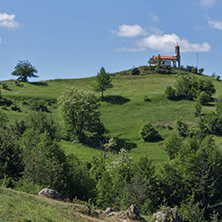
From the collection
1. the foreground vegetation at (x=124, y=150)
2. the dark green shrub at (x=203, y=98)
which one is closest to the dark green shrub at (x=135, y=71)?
the foreground vegetation at (x=124, y=150)

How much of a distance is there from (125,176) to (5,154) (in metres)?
18.1

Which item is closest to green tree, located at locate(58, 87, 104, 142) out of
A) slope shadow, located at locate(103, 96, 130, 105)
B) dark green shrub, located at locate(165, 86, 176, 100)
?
slope shadow, located at locate(103, 96, 130, 105)

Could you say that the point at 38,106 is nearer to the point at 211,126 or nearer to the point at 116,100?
the point at 116,100

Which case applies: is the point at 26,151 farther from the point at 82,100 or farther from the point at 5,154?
the point at 82,100

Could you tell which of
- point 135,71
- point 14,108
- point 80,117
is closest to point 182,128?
point 80,117

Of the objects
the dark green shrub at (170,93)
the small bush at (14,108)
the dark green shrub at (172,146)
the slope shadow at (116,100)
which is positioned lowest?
the dark green shrub at (172,146)

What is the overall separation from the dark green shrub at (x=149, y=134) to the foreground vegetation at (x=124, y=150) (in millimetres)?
451

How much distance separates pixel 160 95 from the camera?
11288cm

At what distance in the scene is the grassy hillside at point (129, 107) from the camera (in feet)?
241

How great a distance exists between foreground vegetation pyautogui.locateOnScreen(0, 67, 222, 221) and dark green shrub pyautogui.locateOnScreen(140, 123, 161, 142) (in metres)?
0.45

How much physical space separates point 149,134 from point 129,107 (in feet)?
90.5

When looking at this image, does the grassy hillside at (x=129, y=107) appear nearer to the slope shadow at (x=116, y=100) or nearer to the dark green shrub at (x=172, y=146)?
the slope shadow at (x=116, y=100)

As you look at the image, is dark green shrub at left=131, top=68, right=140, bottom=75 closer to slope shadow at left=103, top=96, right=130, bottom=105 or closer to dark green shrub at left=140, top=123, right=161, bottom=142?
slope shadow at left=103, top=96, right=130, bottom=105

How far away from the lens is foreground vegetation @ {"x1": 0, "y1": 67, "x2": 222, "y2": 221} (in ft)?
129
